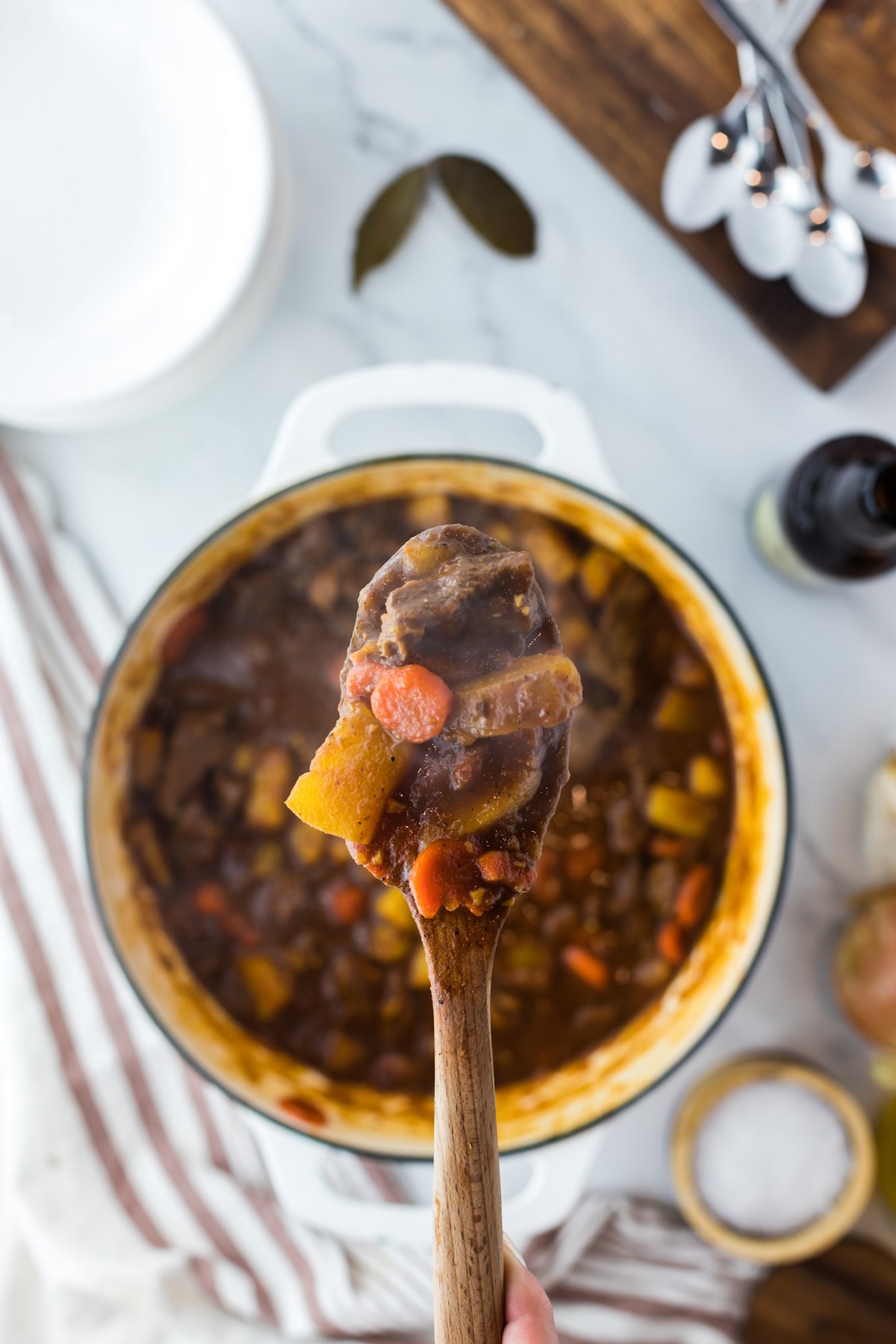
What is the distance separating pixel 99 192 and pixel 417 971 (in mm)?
1905

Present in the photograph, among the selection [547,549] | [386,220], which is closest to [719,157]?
[386,220]

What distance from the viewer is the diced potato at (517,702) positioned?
1.25 meters

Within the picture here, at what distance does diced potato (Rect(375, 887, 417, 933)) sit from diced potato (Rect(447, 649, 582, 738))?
4.06 feet

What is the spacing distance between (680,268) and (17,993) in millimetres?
2294

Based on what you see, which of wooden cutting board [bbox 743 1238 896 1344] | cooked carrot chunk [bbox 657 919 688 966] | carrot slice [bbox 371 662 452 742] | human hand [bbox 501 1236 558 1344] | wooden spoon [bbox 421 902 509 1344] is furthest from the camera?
wooden cutting board [bbox 743 1238 896 1344]

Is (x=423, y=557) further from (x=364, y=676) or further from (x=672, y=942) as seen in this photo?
(x=672, y=942)

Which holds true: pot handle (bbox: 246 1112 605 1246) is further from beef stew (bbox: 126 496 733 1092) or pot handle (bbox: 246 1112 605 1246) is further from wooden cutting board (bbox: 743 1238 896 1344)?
wooden cutting board (bbox: 743 1238 896 1344)

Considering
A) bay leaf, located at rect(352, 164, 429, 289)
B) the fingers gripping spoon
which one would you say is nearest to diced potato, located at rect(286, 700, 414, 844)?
the fingers gripping spoon

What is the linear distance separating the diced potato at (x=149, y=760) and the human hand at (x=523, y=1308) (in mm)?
1295

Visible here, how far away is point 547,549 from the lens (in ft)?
7.95

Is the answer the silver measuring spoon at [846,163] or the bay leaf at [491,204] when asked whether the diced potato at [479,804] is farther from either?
the silver measuring spoon at [846,163]

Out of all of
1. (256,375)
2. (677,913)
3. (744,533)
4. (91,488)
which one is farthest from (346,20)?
(677,913)

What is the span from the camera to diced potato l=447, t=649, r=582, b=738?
1.25 meters

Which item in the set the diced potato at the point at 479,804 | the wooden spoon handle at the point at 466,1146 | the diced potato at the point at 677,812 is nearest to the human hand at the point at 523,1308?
the wooden spoon handle at the point at 466,1146
